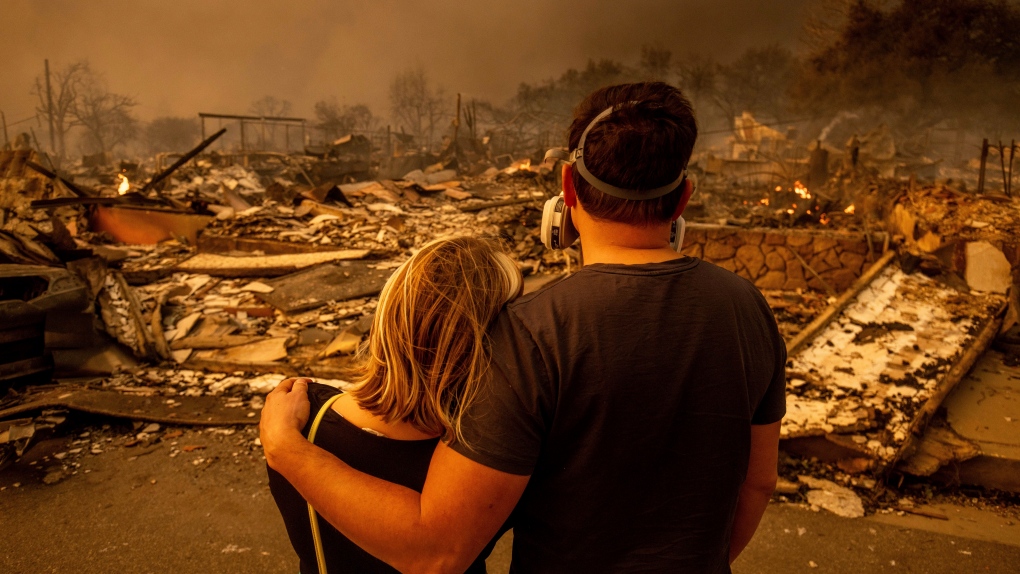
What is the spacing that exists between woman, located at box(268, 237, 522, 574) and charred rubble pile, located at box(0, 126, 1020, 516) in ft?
8.69

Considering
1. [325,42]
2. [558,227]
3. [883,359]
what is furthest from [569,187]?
[325,42]

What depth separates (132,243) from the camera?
419 inches

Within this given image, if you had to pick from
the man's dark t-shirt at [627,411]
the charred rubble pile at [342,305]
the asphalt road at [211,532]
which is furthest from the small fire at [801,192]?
the man's dark t-shirt at [627,411]

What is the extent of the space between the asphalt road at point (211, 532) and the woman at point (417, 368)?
198 cm

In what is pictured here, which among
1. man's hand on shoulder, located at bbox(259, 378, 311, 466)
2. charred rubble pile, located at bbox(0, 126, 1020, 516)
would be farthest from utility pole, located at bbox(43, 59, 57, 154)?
man's hand on shoulder, located at bbox(259, 378, 311, 466)

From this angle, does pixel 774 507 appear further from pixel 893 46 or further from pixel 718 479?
pixel 893 46

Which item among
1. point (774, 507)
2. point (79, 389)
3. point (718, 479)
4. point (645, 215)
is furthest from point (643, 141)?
point (79, 389)

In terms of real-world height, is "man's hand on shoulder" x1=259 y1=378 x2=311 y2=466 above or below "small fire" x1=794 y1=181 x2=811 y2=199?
below

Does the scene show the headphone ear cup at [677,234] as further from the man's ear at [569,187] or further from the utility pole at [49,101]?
the utility pole at [49,101]

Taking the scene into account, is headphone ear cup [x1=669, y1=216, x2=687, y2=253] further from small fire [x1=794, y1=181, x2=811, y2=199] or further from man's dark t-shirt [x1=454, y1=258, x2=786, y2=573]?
small fire [x1=794, y1=181, x2=811, y2=199]

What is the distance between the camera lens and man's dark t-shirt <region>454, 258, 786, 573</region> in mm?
886

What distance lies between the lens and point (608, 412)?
91 centimetres

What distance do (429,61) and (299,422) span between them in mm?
69195

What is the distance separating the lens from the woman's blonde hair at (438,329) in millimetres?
971
